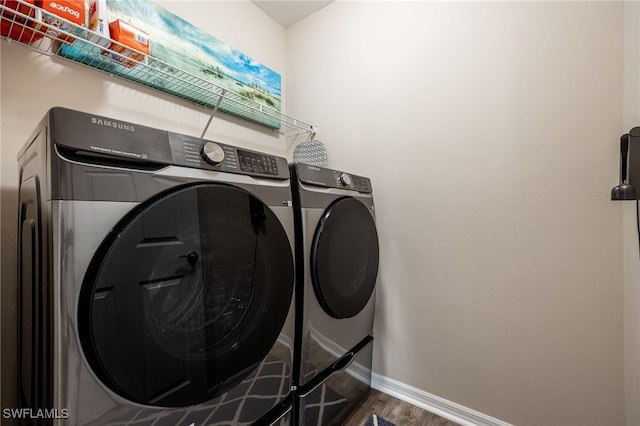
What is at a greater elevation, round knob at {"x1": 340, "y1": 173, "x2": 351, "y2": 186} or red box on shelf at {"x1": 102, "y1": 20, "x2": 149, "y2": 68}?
red box on shelf at {"x1": 102, "y1": 20, "x2": 149, "y2": 68}

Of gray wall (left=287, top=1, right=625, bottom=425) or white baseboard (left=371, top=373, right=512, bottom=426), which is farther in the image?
white baseboard (left=371, top=373, right=512, bottom=426)

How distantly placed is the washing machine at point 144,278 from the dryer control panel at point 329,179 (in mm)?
197

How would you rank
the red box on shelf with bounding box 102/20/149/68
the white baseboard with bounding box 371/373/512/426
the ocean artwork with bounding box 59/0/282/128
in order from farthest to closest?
the white baseboard with bounding box 371/373/512/426, the ocean artwork with bounding box 59/0/282/128, the red box on shelf with bounding box 102/20/149/68

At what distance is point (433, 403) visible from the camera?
4.74 ft

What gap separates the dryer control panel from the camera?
113 cm

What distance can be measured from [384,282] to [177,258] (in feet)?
3.89

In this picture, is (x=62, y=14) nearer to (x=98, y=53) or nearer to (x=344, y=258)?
(x=98, y=53)

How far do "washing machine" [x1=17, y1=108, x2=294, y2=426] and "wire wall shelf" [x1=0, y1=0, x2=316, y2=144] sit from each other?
0.45 m

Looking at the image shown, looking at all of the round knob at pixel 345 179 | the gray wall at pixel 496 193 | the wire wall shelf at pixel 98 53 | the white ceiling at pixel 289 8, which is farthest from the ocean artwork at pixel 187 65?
the round knob at pixel 345 179

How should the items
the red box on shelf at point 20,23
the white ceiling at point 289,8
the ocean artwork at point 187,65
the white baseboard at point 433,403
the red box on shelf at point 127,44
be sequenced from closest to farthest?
the red box on shelf at point 20,23 < the red box on shelf at point 127,44 < the ocean artwork at point 187,65 < the white baseboard at point 433,403 < the white ceiling at point 289,8

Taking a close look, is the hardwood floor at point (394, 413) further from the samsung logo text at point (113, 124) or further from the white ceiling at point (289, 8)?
the white ceiling at point (289, 8)

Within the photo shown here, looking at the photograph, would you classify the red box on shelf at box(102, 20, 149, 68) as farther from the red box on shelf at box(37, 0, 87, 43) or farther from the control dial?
the control dial

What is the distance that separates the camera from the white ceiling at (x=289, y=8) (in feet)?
6.08

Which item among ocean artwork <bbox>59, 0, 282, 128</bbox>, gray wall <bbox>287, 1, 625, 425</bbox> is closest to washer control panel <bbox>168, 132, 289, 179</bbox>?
ocean artwork <bbox>59, 0, 282, 128</bbox>
